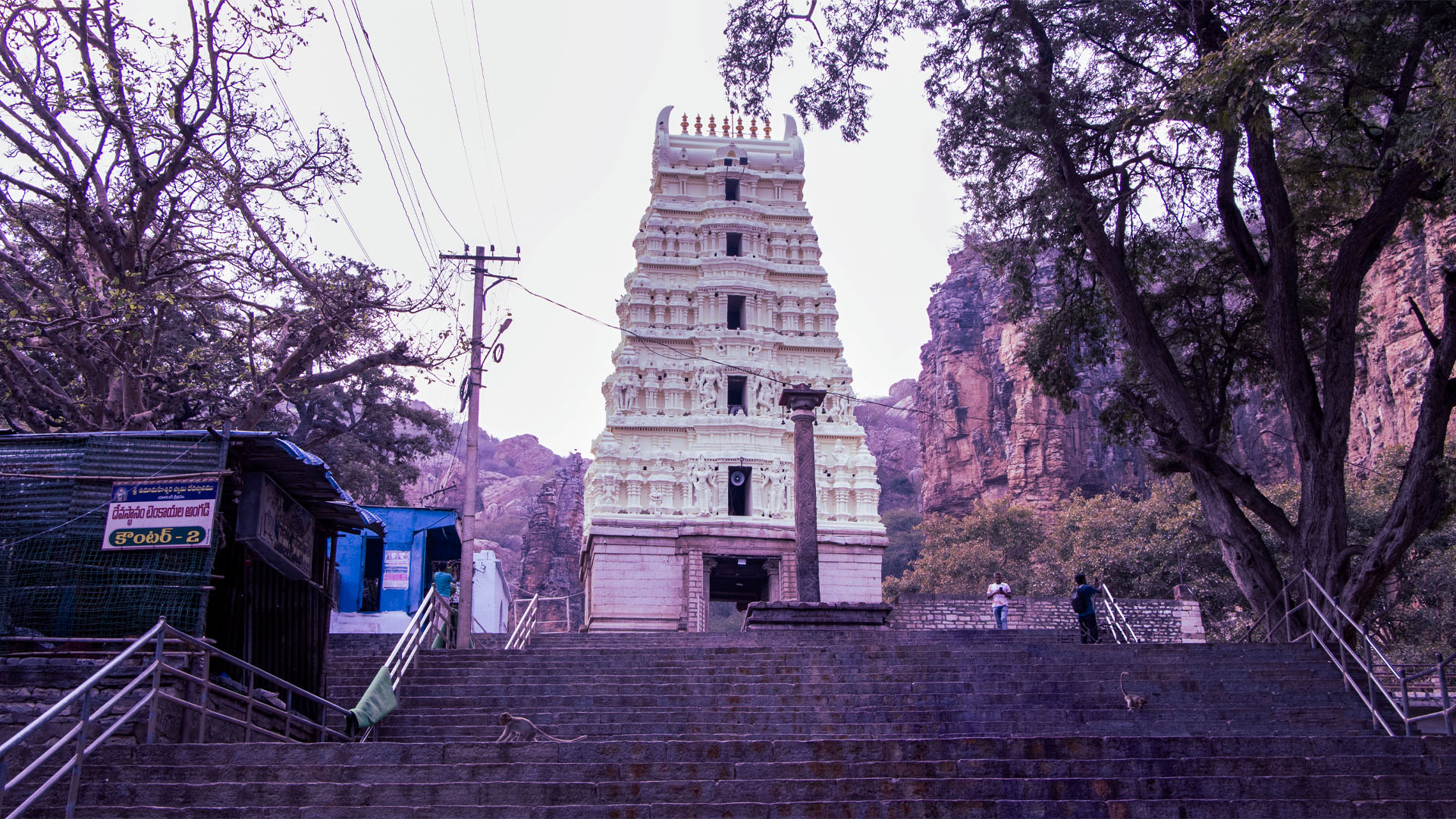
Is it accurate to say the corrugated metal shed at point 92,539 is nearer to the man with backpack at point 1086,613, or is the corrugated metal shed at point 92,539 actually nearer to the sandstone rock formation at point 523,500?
the man with backpack at point 1086,613

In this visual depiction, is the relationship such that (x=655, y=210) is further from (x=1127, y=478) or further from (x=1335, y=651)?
(x=1127, y=478)

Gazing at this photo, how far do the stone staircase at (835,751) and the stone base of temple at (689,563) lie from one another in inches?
548

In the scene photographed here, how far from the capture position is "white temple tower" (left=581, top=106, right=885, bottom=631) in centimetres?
2822

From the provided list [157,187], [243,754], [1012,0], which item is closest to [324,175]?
[157,187]

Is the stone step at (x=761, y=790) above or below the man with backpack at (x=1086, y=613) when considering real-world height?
below

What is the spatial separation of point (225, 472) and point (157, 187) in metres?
4.68

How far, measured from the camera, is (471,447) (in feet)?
59.0

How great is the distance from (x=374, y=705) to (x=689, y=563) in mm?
17443

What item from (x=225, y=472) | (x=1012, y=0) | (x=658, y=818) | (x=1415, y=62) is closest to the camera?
(x=658, y=818)

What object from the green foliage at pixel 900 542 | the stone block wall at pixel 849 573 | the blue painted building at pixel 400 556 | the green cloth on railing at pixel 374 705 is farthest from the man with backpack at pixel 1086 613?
the green foliage at pixel 900 542

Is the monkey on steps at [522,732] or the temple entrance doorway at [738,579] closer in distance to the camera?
the monkey on steps at [522,732]

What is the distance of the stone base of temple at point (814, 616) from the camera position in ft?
58.3

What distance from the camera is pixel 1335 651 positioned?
14039 mm

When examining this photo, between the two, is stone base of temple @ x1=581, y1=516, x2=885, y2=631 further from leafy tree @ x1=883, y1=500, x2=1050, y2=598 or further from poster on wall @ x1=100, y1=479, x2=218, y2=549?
poster on wall @ x1=100, y1=479, x2=218, y2=549
